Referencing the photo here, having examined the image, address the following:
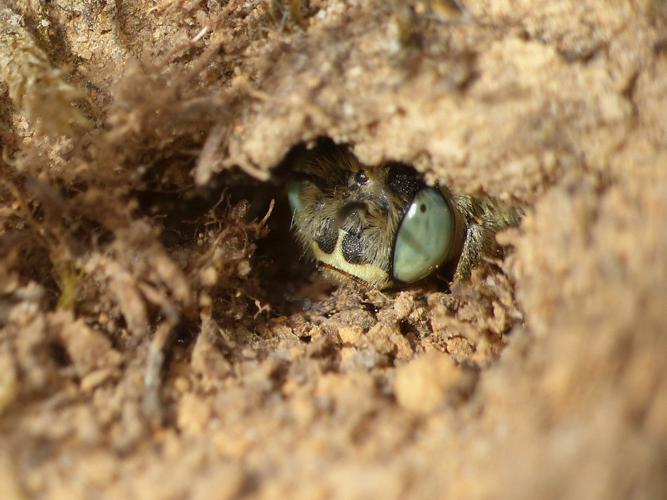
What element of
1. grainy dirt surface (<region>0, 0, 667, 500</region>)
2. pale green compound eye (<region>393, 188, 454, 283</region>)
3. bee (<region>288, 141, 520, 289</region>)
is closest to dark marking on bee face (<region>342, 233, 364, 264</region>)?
bee (<region>288, 141, 520, 289</region>)

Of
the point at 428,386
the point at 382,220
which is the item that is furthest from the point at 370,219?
the point at 428,386

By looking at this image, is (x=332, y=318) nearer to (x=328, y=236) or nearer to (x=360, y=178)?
(x=328, y=236)

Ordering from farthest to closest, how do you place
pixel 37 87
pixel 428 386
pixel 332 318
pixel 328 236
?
1. pixel 328 236
2. pixel 332 318
3. pixel 37 87
4. pixel 428 386

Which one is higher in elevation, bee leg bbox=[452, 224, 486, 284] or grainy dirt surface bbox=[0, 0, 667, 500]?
grainy dirt surface bbox=[0, 0, 667, 500]

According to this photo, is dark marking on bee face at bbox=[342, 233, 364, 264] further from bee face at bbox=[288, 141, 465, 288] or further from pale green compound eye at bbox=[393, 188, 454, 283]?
pale green compound eye at bbox=[393, 188, 454, 283]

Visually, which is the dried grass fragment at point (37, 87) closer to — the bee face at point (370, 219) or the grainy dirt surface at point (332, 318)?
the grainy dirt surface at point (332, 318)

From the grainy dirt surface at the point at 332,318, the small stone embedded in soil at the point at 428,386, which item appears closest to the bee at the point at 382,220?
the grainy dirt surface at the point at 332,318
